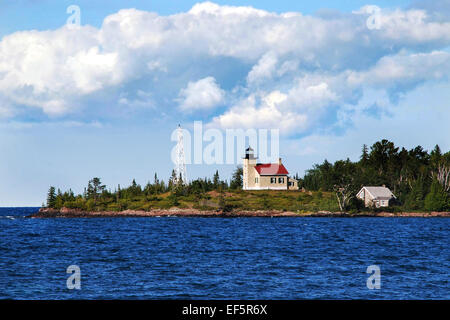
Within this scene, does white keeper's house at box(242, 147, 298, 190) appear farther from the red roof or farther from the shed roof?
the shed roof

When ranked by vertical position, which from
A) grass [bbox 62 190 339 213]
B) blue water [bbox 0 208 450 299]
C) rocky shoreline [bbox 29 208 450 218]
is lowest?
blue water [bbox 0 208 450 299]

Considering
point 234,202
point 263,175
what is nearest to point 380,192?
point 263,175

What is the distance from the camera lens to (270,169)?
504 ft

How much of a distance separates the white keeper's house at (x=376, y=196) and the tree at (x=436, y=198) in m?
9.10

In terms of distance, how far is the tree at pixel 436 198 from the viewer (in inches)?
5281

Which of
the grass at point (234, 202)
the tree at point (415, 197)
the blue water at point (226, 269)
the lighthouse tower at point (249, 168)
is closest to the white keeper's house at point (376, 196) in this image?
the tree at point (415, 197)

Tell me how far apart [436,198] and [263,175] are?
149 ft

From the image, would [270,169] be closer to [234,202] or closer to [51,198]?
[234,202]

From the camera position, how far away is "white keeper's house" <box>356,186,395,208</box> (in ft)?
451

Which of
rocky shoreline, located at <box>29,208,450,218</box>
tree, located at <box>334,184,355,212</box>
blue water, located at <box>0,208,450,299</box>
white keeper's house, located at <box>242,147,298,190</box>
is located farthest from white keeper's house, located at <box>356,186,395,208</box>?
blue water, located at <box>0,208,450,299</box>

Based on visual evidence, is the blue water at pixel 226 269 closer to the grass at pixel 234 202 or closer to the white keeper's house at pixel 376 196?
the grass at pixel 234 202

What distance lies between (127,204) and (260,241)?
87175 millimetres

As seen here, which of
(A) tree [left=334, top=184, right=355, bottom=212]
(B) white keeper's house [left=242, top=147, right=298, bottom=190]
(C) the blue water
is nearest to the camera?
(C) the blue water
